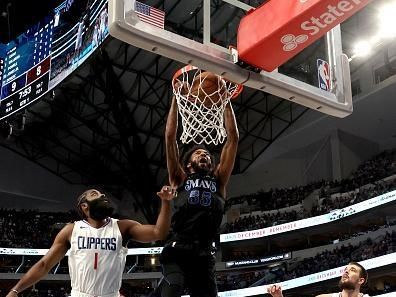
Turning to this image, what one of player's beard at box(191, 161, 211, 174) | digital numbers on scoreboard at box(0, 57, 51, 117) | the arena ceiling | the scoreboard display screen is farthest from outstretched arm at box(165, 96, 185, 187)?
the arena ceiling

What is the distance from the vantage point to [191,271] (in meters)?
4.44

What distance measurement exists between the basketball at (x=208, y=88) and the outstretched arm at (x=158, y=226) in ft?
5.02

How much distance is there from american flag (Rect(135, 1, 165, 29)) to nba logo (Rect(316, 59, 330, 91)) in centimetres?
154

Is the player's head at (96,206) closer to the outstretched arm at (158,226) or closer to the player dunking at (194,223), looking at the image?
the outstretched arm at (158,226)

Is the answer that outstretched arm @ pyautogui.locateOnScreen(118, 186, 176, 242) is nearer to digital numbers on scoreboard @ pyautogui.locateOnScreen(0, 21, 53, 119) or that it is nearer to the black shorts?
the black shorts

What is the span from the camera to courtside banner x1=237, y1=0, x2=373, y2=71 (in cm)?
437

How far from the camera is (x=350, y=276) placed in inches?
207

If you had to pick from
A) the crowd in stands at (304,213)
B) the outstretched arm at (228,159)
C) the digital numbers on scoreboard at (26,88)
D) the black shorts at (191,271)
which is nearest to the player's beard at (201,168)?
the outstretched arm at (228,159)

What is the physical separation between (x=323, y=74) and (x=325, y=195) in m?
17.5

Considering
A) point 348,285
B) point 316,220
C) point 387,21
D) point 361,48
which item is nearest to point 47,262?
point 348,285

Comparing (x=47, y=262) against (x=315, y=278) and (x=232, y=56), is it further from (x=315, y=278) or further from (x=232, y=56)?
(x=315, y=278)

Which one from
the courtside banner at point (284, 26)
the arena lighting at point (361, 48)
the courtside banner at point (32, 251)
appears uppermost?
the arena lighting at point (361, 48)

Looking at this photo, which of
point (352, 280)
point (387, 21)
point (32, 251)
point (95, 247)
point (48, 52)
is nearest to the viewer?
point (95, 247)

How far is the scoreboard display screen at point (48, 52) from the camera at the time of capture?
1255 centimetres
